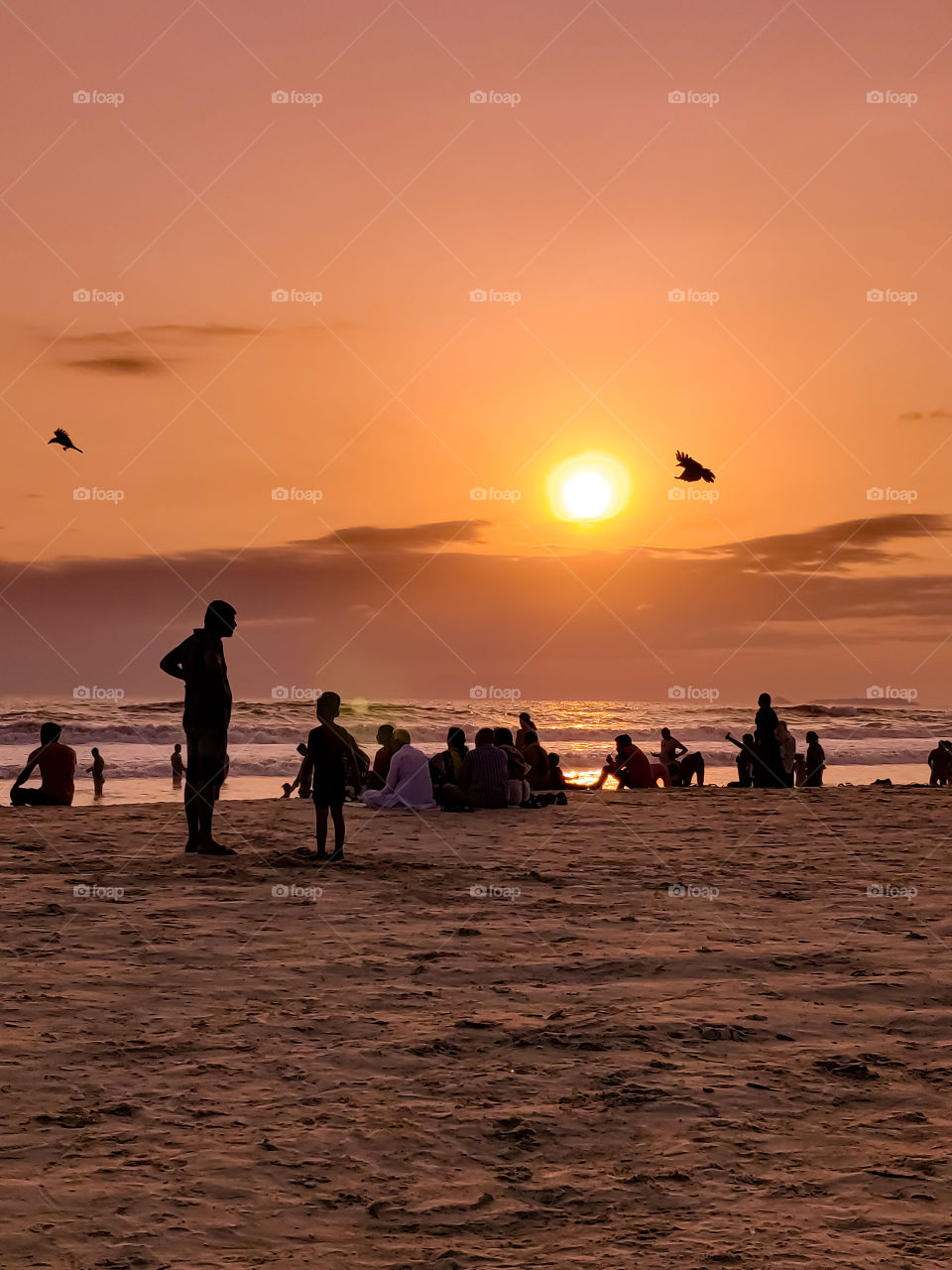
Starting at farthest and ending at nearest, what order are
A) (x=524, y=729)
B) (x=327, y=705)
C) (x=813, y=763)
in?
(x=813, y=763)
(x=524, y=729)
(x=327, y=705)

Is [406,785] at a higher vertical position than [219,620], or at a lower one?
lower

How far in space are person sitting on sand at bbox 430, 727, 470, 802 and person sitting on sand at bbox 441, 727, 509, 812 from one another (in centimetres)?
24

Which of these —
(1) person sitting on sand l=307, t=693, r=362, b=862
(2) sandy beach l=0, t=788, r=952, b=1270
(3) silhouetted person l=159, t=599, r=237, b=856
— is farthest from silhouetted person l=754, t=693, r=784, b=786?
(3) silhouetted person l=159, t=599, r=237, b=856

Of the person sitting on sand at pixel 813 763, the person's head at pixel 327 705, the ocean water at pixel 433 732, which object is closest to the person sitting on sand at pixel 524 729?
the person sitting on sand at pixel 813 763

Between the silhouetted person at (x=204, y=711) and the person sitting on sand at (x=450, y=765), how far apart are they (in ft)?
13.5

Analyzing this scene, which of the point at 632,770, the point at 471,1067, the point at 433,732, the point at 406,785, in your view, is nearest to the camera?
the point at 471,1067

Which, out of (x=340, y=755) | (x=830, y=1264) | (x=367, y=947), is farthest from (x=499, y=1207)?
(x=340, y=755)

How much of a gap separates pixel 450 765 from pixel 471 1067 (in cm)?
915

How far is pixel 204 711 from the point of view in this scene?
10.6m

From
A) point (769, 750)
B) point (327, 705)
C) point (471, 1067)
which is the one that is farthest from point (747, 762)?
point (471, 1067)

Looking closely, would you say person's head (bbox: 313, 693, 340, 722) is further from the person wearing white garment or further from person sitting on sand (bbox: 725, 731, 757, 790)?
person sitting on sand (bbox: 725, 731, 757, 790)

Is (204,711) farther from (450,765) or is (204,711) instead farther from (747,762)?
(747,762)

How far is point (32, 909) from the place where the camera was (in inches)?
323

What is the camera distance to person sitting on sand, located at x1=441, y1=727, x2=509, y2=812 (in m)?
14.0
